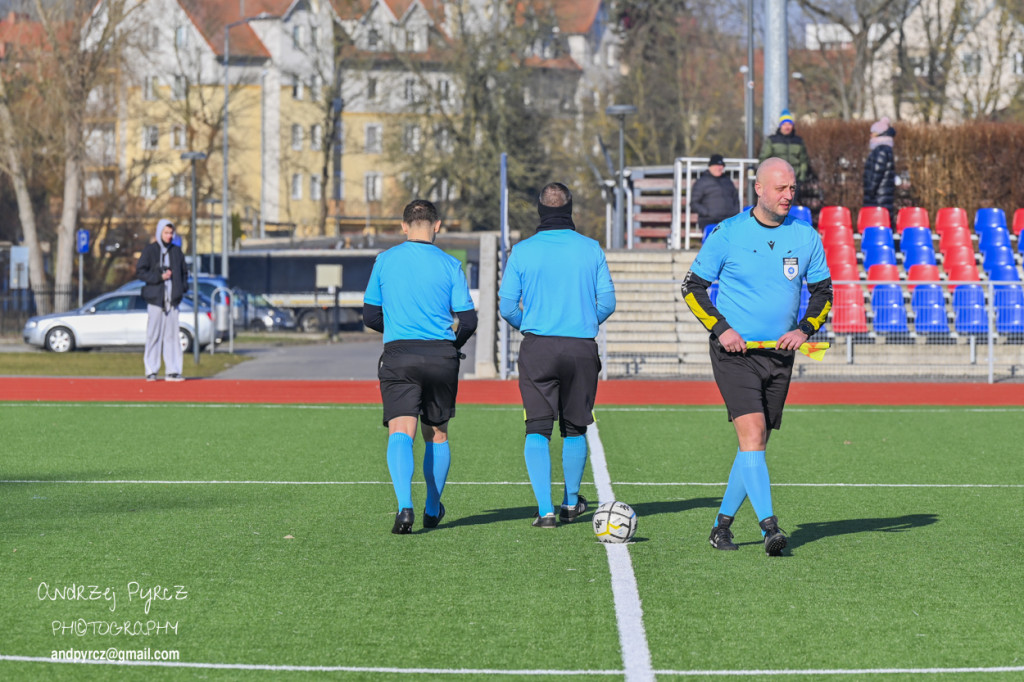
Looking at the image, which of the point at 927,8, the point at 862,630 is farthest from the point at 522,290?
the point at 927,8

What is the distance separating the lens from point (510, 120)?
6244 cm

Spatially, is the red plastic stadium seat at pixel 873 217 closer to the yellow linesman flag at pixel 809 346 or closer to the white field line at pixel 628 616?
the yellow linesman flag at pixel 809 346

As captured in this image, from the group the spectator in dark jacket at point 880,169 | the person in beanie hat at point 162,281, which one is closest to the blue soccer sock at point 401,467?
the person in beanie hat at point 162,281

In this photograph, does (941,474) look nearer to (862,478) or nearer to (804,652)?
(862,478)

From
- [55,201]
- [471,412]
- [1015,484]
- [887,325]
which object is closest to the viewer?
[1015,484]

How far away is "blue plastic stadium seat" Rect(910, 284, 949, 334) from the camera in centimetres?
2086

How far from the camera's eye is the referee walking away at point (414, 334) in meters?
7.97

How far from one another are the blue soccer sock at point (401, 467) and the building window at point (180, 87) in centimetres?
5980

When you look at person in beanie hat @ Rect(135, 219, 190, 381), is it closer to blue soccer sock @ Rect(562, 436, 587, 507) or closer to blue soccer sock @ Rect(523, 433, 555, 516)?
blue soccer sock @ Rect(562, 436, 587, 507)

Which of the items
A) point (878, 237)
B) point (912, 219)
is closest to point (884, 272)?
point (878, 237)

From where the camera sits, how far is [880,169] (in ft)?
90.6

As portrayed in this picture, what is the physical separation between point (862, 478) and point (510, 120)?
52739 millimetres

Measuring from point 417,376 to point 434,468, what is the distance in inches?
22.1

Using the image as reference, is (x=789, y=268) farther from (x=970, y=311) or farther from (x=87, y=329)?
(x=87, y=329)
